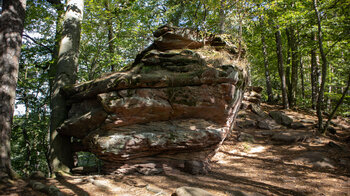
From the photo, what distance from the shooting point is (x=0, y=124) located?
477 cm

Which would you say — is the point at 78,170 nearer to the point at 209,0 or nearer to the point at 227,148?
the point at 227,148

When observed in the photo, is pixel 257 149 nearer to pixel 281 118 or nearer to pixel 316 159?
pixel 316 159

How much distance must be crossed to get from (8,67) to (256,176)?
8290mm

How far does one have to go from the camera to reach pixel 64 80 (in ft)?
24.3

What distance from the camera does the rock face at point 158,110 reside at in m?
6.04

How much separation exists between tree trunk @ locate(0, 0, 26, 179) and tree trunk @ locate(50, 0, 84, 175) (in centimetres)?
196

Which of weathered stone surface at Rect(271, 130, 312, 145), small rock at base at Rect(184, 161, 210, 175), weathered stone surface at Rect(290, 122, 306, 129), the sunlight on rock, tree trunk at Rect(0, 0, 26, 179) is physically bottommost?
the sunlight on rock

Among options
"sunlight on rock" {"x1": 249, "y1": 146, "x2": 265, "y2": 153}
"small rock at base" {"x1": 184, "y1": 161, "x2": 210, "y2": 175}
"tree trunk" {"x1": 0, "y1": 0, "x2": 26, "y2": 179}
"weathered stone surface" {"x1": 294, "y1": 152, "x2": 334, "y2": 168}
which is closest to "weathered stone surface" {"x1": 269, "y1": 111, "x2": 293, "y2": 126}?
"sunlight on rock" {"x1": 249, "y1": 146, "x2": 265, "y2": 153}

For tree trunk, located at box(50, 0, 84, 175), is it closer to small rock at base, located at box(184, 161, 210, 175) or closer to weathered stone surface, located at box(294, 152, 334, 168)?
small rock at base, located at box(184, 161, 210, 175)

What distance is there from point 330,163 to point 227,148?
4.28 meters

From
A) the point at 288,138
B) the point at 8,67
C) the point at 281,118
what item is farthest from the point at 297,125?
the point at 8,67

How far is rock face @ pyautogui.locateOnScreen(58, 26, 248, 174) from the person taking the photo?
6.04 meters

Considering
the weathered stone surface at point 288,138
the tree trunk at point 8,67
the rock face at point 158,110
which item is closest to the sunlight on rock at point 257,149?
the weathered stone surface at point 288,138

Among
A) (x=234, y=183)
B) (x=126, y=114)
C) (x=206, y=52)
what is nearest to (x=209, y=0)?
(x=206, y=52)
